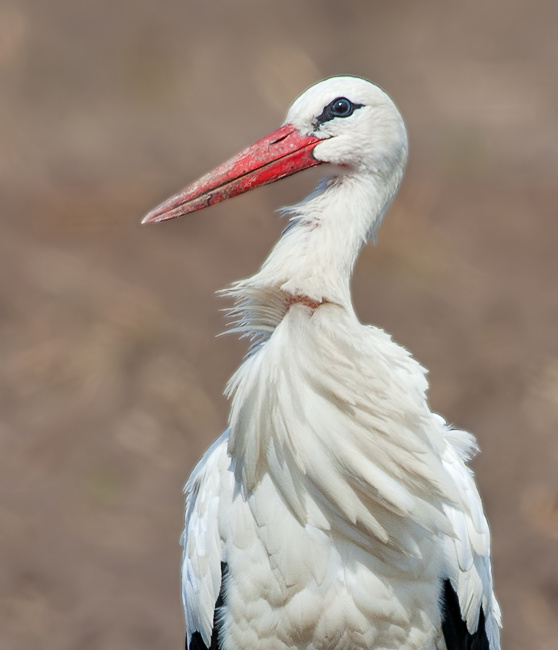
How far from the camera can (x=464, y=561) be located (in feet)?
11.2

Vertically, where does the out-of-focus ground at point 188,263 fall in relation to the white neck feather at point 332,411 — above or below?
above

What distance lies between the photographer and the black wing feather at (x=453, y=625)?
11.3 feet

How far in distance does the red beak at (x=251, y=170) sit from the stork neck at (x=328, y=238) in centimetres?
11

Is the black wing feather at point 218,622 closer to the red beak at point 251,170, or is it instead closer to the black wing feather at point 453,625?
the black wing feather at point 453,625

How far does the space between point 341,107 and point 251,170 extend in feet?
1.01

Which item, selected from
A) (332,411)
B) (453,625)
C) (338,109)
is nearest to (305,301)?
(332,411)

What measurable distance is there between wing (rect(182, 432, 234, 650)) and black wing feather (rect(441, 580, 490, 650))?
2.06ft

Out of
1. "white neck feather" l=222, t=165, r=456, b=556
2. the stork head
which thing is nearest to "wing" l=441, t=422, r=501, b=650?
"white neck feather" l=222, t=165, r=456, b=556

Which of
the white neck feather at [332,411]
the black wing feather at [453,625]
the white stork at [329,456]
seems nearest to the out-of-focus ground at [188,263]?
the black wing feather at [453,625]

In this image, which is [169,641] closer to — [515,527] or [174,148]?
[515,527]

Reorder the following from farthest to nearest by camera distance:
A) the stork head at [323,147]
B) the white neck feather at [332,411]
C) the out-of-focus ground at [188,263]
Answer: the out-of-focus ground at [188,263], the stork head at [323,147], the white neck feather at [332,411]

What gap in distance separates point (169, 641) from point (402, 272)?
3432 millimetres

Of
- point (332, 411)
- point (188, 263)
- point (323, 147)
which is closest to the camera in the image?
point (332, 411)

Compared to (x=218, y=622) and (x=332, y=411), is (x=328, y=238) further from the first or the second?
(x=218, y=622)
